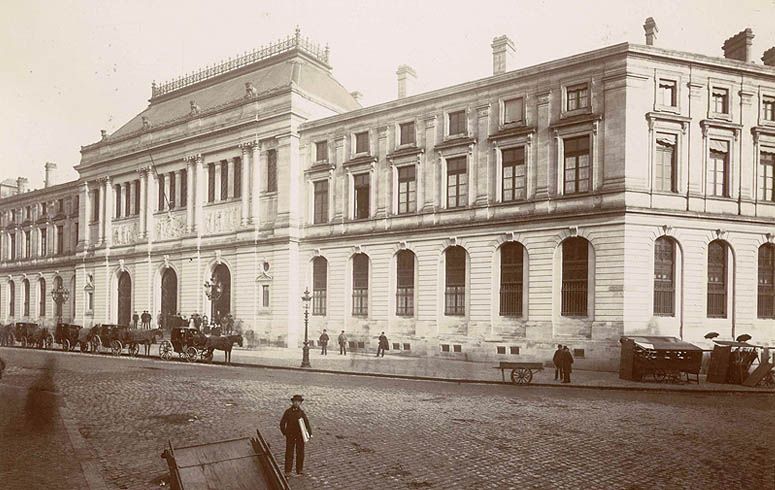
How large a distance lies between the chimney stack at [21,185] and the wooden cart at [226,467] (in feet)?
224

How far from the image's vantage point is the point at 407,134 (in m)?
34.0

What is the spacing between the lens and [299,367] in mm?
25328

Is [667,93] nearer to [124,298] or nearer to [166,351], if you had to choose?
[166,351]

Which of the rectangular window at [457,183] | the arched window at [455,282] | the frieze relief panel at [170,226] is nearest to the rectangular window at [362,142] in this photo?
the rectangular window at [457,183]

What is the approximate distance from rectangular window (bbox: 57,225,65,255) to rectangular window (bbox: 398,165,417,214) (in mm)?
41521

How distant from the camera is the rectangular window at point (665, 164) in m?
27.0

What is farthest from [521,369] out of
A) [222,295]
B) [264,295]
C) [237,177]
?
[237,177]

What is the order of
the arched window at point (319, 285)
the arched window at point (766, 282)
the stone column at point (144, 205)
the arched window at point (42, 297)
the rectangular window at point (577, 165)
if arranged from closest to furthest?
the arched window at point (766, 282) → the rectangular window at point (577, 165) → the arched window at point (319, 285) → the stone column at point (144, 205) → the arched window at point (42, 297)

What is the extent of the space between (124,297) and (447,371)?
35528 mm

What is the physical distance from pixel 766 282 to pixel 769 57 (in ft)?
40.7

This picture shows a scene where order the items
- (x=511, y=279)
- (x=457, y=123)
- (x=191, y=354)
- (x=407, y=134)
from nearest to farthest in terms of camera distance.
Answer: (x=191, y=354) → (x=511, y=279) → (x=457, y=123) → (x=407, y=134)

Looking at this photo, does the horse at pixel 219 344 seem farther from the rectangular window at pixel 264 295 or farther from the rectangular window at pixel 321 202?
the rectangular window at pixel 321 202

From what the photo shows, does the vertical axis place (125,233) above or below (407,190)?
below

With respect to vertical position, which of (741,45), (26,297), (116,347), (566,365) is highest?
(741,45)
